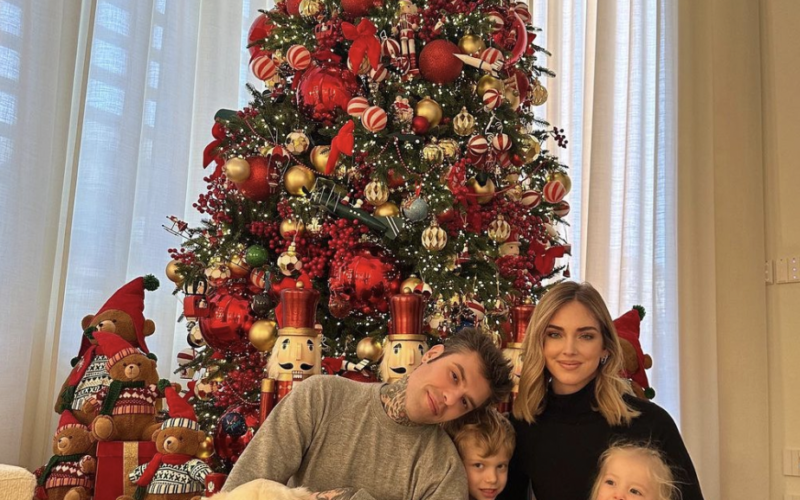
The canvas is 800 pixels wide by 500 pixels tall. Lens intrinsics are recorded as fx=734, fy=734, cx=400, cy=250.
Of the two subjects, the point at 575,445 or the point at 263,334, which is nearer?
the point at 575,445

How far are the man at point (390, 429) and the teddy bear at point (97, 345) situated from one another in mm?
1075

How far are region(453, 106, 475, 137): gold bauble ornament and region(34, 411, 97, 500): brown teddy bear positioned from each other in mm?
1664

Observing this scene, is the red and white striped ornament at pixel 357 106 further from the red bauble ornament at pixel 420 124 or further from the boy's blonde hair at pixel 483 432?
the boy's blonde hair at pixel 483 432

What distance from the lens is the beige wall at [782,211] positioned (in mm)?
3875

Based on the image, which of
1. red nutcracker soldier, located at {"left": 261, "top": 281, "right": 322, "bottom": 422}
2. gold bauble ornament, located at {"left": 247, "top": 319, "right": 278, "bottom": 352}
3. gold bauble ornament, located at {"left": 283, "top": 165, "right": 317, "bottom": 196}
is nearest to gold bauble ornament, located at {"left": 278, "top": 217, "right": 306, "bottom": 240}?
gold bauble ornament, located at {"left": 283, "top": 165, "right": 317, "bottom": 196}

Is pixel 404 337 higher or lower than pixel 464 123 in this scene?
lower

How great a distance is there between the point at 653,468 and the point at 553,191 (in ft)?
4.58

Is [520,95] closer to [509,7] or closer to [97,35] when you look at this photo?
[509,7]

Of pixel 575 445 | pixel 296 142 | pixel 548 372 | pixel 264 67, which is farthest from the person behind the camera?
pixel 264 67

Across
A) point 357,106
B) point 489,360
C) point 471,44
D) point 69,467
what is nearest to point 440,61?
point 471,44

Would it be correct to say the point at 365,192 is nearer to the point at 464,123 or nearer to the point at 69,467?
the point at 464,123

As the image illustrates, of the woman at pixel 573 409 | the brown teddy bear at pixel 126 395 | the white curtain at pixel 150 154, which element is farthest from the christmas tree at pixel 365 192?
the white curtain at pixel 150 154

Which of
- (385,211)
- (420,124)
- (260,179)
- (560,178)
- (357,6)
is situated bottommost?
(385,211)

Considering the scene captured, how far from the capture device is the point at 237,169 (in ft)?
8.65
